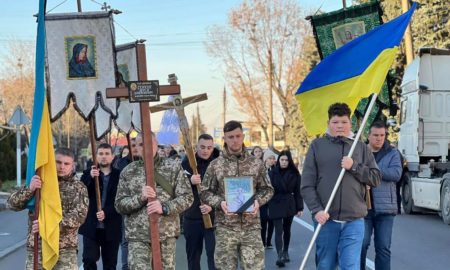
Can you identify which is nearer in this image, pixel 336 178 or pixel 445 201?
pixel 336 178

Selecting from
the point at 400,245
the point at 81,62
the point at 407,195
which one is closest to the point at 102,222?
the point at 81,62

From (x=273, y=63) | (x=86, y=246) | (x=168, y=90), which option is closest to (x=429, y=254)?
(x=86, y=246)

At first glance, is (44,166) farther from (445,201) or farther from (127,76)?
(445,201)

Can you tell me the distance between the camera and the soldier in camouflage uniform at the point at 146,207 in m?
5.80

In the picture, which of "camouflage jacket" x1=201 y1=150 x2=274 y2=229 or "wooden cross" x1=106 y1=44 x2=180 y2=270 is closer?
"wooden cross" x1=106 y1=44 x2=180 y2=270

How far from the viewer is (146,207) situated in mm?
5816

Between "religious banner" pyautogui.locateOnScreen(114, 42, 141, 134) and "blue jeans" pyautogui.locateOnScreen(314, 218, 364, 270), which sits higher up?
"religious banner" pyautogui.locateOnScreen(114, 42, 141, 134)

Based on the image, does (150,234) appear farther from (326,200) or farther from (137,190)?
(326,200)

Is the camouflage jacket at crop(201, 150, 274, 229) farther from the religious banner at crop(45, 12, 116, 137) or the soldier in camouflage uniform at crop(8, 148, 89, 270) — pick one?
the religious banner at crop(45, 12, 116, 137)

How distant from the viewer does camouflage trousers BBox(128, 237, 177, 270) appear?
19.0ft

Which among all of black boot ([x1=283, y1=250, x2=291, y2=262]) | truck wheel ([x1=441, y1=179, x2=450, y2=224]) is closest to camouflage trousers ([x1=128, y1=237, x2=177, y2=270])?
black boot ([x1=283, y1=250, x2=291, y2=262])

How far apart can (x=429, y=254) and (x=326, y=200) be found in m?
5.36

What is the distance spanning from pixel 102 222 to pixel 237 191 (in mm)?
2057

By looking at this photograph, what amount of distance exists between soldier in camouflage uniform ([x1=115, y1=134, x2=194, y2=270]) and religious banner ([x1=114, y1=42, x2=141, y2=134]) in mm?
3276
